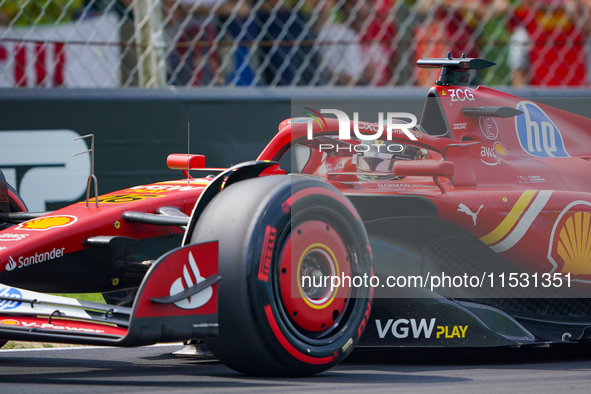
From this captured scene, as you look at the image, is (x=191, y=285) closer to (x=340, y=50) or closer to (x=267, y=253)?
(x=267, y=253)

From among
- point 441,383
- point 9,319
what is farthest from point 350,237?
point 9,319

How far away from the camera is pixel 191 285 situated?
3.57 meters

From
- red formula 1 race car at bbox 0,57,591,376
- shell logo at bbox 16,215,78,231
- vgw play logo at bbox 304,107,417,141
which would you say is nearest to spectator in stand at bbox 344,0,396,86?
red formula 1 race car at bbox 0,57,591,376

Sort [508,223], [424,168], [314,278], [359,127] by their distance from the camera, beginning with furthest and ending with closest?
1. [359,127]
2. [508,223]
3. [424,168]
4. [314,278]

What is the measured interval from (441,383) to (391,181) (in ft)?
3.86

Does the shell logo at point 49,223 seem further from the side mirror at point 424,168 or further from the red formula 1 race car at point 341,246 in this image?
the side mirror at point 424,168

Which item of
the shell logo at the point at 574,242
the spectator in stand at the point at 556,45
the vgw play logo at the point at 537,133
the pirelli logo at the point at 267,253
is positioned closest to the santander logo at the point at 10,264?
the pirelli logo at the point at 267,253

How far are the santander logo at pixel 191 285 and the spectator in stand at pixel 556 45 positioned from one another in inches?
202

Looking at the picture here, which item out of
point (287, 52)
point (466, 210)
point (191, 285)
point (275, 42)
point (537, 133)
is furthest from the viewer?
point (287, 52)

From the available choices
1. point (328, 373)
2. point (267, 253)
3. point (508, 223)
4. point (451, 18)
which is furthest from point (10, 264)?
point (451, 18)

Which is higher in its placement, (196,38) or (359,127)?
(196,38)

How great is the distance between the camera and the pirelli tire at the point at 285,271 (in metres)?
3.55

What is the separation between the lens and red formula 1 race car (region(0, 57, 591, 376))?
11.7 ft

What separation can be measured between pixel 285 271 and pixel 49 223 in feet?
3.90
